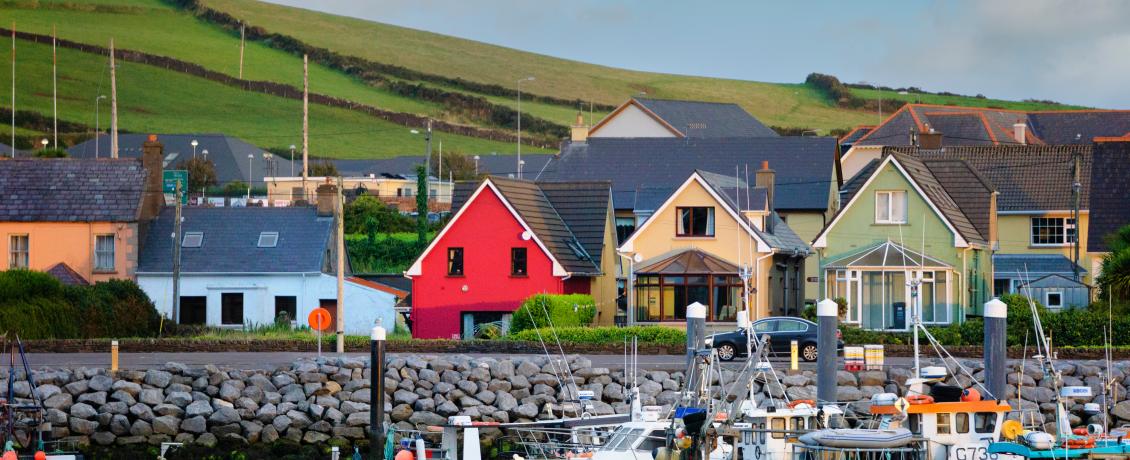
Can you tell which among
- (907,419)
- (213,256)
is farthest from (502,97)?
(907,419)

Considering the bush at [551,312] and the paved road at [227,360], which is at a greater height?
the bush at [551,312]

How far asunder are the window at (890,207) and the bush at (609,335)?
422 inches

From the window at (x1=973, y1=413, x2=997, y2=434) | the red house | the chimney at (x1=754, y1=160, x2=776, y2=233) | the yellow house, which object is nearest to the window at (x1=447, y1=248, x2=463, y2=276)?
the red house

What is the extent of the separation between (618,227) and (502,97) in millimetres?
126745

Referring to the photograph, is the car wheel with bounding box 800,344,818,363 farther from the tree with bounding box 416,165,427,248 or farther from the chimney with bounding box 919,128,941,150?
the tree with bounding box 416,165,427,248

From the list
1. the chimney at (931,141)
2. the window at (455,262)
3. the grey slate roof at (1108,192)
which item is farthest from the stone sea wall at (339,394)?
the chimney at (931,141)

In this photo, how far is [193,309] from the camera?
209ft

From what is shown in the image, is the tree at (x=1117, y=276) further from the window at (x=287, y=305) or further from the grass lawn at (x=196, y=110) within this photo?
the grass lawn at (x=196, y=110)

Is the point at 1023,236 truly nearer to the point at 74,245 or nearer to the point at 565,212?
the point at 565,212

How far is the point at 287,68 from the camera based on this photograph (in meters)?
191

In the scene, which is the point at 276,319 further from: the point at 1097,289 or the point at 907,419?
the point at 907,419

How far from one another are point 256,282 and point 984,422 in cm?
3879

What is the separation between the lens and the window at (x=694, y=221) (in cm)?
5819

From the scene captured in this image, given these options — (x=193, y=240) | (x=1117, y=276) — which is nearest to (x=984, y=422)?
Answer: (x=1117, y=276)
